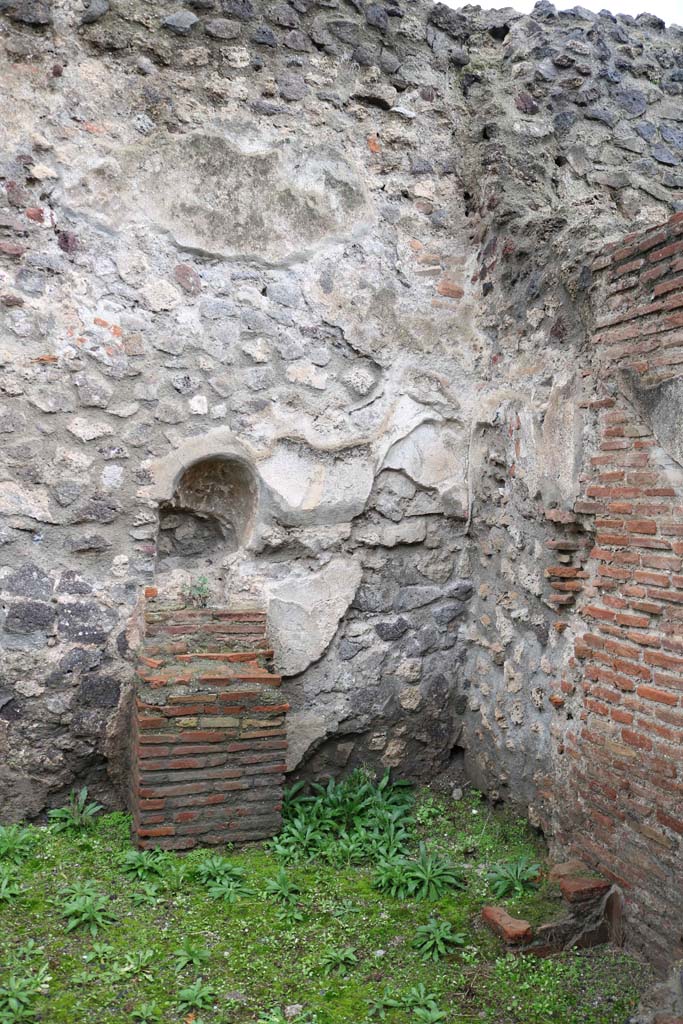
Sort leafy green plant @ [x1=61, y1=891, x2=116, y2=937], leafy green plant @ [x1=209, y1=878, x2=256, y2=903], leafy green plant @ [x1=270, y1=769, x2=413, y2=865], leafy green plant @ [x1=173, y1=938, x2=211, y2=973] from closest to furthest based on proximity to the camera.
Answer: leafy green plant @ [x1=173, y1=938, x2=211, y2=973] < leafy green plant @ [x1=61, y1=891, x2=116, y2=937] < leafy green plant @ [x1=209, y1=878, x2=256, y2=903] < leafy green plant @ [x1=270, y1=769, x2=413, y2=865]

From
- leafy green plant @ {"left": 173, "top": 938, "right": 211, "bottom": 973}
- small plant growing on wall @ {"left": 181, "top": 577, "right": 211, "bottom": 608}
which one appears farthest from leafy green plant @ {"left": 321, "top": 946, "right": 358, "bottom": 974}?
small plant growing on wall @ {"left": 181, "top": 577, "right": 211, "bottom": 608}

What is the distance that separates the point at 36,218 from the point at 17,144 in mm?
308

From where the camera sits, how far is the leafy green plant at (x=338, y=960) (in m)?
2.94

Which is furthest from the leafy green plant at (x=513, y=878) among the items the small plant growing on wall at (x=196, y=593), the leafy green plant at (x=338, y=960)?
the small plant growing on wall at (x=196, y=593)

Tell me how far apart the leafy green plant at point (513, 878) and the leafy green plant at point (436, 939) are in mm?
332

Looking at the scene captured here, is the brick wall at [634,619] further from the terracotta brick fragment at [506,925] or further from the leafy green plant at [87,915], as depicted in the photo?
the leafy green plant at [87,915]

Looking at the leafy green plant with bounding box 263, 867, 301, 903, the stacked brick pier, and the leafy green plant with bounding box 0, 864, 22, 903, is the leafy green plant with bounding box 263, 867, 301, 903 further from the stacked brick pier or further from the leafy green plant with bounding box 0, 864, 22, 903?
the leafy green plant with bounding box 0, 864, 22, 903

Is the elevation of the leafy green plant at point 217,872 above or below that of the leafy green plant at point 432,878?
below

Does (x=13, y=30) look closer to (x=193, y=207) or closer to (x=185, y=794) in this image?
A: (x=193, y=207)

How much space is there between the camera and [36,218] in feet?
12.2

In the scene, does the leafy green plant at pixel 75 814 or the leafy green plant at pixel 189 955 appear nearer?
the leafy green plant at pixel 189 955

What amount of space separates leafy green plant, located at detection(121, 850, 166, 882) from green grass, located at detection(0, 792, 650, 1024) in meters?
0.02

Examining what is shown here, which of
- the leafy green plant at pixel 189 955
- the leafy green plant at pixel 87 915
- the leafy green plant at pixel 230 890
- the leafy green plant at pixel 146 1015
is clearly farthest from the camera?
the leafy green plant at pixel 230 890

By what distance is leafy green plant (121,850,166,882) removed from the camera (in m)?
3.37
